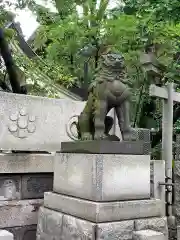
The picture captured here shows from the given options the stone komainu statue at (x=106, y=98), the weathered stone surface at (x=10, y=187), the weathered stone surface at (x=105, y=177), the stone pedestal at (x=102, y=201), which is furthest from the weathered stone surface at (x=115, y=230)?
the weathered stone surface at (x=10, y=187)

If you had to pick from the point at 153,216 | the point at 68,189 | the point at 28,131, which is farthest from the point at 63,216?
the point at 28,131

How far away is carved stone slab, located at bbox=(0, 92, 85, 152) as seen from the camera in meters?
5.20

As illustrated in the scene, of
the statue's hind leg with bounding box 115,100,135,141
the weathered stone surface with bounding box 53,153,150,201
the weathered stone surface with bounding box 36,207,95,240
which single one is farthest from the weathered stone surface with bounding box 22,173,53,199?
the statue's hind leg with bounding box 115,100,135,141

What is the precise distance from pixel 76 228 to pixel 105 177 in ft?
2.29

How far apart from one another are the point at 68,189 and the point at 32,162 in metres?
1.02

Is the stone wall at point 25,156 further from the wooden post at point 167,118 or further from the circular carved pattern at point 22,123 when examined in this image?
the wooden post at point 167,118

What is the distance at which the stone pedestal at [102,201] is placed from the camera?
3957 mm

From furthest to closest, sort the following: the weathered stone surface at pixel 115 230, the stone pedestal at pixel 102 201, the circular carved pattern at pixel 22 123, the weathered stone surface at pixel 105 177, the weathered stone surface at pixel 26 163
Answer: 1. the circular carved pattern at pixel 22 123
2. the weathered stone surface at pixel 26 163
3. the weathered stone surface at pixel 105 177
4. the stone pedestal at pixel 102 201
5. the weathered stone surface at pixel 115 230

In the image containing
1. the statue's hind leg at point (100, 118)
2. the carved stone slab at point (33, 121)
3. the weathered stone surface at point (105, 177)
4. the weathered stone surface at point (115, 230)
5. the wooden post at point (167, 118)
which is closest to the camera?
the weathered stone surface at point (115, 230)

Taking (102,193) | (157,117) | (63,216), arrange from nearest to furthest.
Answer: (102,193) → (63,216) → (157,117)

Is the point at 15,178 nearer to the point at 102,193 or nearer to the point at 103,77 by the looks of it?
the point at 102,193

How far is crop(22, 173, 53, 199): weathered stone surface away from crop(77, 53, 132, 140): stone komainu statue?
128 cm

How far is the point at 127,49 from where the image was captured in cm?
1018

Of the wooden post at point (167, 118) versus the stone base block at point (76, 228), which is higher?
the wooden post at point (167, 118)
